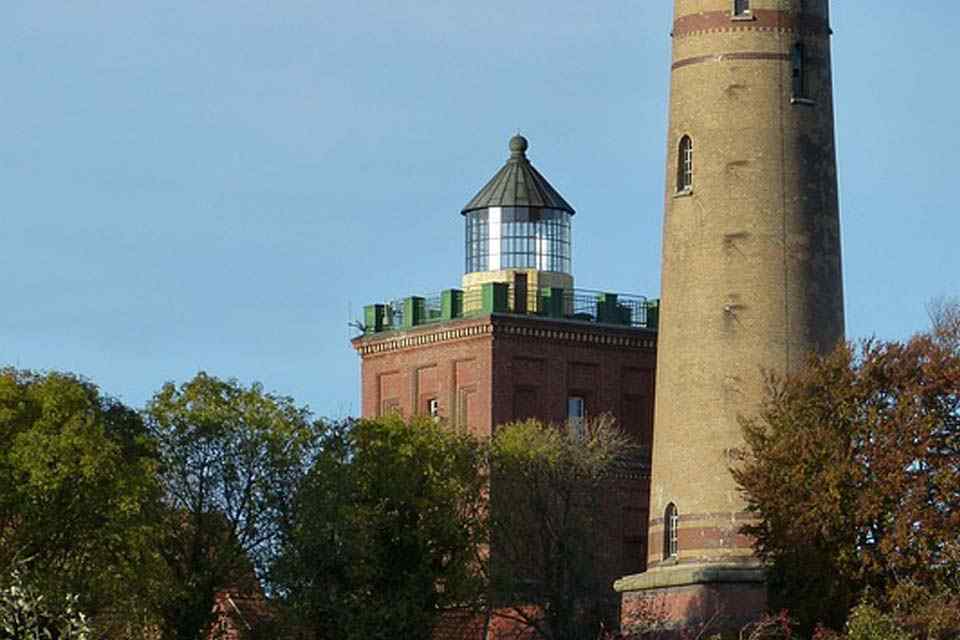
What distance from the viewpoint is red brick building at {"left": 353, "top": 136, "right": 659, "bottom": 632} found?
269 ft

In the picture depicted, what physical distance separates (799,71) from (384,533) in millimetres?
14720

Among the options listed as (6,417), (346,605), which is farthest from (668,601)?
(6,417)

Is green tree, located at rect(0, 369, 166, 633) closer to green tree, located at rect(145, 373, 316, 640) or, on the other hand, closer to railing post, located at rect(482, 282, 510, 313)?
green tree, located at rect(145, 373, 316, 640)

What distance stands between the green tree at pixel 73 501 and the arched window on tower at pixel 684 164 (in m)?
14.5

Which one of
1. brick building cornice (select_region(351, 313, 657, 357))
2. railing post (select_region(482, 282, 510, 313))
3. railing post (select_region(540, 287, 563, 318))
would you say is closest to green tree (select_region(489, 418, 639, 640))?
brick building cornice (select_region(351, 313, 657, 357))

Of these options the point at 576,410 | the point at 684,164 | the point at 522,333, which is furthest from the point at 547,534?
the point at 684,164

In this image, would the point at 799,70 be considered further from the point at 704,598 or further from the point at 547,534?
the point at 547,534

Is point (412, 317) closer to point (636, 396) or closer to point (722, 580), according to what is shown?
point (636, 396)

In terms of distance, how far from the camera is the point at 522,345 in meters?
82.5

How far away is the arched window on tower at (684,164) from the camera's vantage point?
70.4 m

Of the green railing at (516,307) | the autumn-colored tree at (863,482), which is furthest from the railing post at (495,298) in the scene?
the autumn-colored tree at (863,482)

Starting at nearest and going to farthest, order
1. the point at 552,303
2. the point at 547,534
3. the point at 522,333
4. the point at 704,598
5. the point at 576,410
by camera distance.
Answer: the point at 704,598 < the point at 547,534 < the point at 522,333 < the point at 576,410 < the point at 552,303

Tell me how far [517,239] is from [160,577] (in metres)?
21.9

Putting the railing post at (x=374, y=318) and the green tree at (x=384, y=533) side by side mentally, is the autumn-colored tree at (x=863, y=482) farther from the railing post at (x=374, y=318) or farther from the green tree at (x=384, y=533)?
the railing post at (x=374, y=318)
